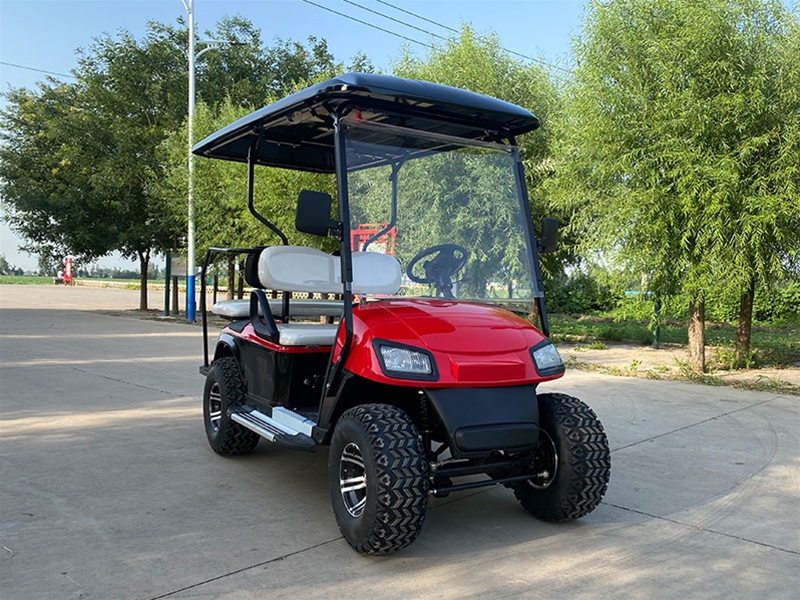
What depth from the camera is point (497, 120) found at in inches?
167

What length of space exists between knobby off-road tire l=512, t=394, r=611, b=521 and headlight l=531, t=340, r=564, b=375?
0.24 metres

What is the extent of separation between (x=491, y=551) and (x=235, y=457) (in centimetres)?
233

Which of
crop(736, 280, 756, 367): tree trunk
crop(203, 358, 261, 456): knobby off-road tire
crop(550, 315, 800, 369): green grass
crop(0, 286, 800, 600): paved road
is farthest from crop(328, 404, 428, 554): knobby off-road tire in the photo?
crop(736, 280, 756, 367): tree trunk

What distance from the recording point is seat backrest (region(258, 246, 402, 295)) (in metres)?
4.06

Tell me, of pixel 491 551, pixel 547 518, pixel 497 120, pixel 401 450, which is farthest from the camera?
pixel 497 120

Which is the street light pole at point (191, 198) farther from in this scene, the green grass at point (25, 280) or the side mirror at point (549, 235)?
the green grass at point (25, 280)

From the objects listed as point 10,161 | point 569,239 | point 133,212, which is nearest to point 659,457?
point 569,239

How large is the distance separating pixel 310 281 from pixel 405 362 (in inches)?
67.8

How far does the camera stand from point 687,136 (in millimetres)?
8789

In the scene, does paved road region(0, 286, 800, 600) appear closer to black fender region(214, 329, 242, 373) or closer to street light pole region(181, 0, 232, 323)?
black fender region(214, 329, 242, 373)

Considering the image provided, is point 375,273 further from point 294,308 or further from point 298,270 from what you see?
point 294,308

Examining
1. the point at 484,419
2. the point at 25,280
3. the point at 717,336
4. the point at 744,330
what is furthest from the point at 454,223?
the point at 25,280

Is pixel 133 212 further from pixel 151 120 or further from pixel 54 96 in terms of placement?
pixel 54 96

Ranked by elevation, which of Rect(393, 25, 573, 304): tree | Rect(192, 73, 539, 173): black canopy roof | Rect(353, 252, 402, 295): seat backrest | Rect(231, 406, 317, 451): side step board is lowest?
Rect(231, 406, 317, 451): side step board
